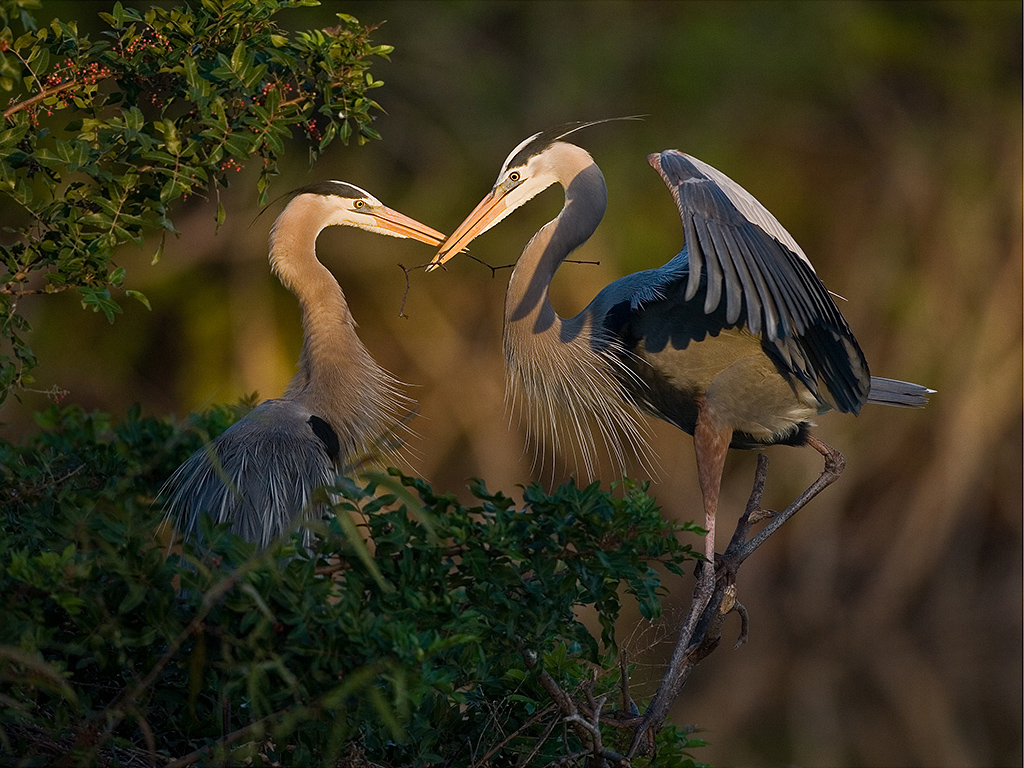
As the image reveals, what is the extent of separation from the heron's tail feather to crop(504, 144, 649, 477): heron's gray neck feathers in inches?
33.3

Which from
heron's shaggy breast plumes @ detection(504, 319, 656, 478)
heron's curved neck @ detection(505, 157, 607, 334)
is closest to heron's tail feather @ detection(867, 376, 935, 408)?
heron's shaggy breast plumes @ detection(504, 319, 656, 478)

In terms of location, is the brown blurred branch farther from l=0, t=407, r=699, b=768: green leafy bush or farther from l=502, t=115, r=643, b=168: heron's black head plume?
l=502, t=115, r=643, b=168: heron's black head plume

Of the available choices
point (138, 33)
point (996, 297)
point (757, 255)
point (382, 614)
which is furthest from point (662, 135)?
point (382, 614)

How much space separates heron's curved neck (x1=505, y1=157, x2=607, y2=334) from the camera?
3559 millimetres

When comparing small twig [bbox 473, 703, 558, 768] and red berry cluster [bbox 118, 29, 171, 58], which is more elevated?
red berry cluster [bbox 118, 29, 171, 58]

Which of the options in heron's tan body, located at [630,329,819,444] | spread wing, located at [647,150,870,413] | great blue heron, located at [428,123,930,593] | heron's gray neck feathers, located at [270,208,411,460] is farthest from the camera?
heron's gray neck feathers, located at [270,208,411,460]

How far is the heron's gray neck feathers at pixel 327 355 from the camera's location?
3529 millimetres

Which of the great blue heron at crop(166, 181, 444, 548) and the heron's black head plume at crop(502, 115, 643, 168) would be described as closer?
the great blue heron at crop(166, 181, 444, 548)

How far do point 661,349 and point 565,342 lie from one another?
0.32m

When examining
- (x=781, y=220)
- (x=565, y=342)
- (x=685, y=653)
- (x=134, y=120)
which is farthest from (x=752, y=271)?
(x=781, y=220)

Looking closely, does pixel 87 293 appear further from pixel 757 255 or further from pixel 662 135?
pixel 662 135

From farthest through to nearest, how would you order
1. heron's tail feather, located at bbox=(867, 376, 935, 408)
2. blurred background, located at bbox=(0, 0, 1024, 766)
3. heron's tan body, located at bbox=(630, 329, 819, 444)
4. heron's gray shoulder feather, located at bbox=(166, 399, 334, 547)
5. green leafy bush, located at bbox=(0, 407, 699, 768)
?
blurred background, located at bbox=(0, 0, 1024, 766), heron's tail feather, located at bbox=(867, 376, 935, 408), heron's tan body, located at bbox=(630, 329, 819, 444), heron's gray shoulder feather, located at bbox=(166, 399, 334, 547), green leafy bush, located at bbox=(0, 407, 699, 768)

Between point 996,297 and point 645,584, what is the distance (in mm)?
6565

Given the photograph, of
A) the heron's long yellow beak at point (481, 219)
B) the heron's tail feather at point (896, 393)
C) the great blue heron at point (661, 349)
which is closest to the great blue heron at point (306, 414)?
the heron's long yellow beak at point (481, 219)
